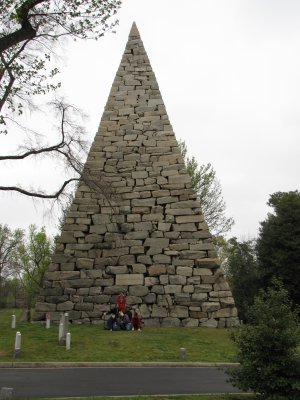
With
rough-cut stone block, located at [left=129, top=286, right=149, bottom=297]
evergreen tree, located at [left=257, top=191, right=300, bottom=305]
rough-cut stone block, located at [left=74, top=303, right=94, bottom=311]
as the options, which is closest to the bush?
rough-cut stone block, located at [left=129, top=286, right=149, bottom=297]

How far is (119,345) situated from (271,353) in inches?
230

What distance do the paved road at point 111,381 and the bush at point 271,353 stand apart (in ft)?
3.91

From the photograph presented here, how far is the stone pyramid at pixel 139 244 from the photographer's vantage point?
1488 centimetres

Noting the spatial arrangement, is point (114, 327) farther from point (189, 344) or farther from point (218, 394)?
point (218, 394)

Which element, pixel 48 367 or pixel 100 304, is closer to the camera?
pixel 48 367

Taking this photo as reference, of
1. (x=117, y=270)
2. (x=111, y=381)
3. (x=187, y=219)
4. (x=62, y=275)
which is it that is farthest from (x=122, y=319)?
(x=111, y=381)

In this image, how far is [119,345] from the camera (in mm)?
11555

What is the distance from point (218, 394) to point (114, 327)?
7.00 m

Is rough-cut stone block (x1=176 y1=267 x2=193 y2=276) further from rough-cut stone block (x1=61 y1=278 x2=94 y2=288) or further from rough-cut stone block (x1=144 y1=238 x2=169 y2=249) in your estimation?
rough-cut stone block (x1=61 y1=278 x2=94 y2=288)

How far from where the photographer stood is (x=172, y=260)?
50.0 ft

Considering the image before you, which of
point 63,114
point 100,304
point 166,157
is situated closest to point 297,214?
point 166,157

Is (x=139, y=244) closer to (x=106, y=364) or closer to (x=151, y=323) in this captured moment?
(x=151, y=323)

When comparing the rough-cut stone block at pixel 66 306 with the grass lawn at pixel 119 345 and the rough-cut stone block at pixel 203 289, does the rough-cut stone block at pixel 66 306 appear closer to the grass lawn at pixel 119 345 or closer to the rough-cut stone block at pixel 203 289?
the grass lawn at pixel 119 345

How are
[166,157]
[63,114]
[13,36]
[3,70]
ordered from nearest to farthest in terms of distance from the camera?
[13,36], [3,70], [63,114], [166,157]
